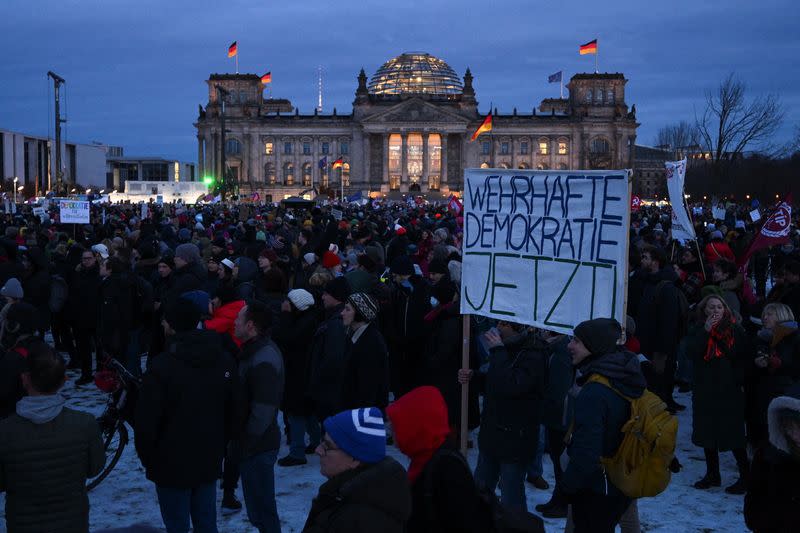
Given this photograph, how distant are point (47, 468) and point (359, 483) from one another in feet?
6.55

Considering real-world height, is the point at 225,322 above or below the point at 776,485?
above

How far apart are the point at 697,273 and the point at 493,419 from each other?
8.11 m

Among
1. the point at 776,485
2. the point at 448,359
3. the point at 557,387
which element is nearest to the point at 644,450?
the point at 776,485

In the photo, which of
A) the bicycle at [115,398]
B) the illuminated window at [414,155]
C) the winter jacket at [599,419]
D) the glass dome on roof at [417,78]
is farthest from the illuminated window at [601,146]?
the winter jacket at [599,419]

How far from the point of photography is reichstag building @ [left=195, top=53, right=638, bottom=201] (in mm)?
98938

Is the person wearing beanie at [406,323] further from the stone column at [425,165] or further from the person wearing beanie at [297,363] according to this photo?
the stone column at [425,165]

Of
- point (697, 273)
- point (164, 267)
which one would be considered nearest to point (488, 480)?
point (164, 267)

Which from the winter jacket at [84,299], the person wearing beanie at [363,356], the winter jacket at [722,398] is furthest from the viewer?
the winter jacket at [84,299]

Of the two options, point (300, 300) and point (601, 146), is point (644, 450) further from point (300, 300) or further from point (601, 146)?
point (601, 146)

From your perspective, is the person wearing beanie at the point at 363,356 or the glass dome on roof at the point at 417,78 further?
the glass dome on roof at the point at 417,78

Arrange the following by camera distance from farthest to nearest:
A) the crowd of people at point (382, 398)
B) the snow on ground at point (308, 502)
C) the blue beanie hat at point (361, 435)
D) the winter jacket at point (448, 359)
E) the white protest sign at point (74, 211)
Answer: the white protest sign at point (74, 211)
the winter jacket at point (448, 359)
the snow on ground at point (308, 502)
the crowd of people at point (382, 398)
the blue beanie hat at point (361, 435)

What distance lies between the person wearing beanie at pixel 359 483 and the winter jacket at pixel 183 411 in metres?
1.73

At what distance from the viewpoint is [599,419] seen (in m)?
4.55

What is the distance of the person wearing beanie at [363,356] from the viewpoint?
22.3 feet
